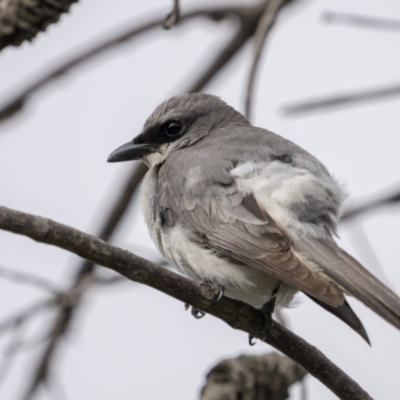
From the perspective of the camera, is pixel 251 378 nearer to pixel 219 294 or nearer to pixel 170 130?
pixel 219 294

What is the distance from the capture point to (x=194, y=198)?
4664mm

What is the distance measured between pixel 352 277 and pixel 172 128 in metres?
2.07

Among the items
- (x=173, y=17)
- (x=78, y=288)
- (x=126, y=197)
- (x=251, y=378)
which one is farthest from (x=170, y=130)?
(x=251, y=378)

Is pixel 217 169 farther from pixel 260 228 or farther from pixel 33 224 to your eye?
pixel 33 224

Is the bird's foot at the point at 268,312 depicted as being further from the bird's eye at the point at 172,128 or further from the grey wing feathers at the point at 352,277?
the bird's eye at the point at 172,128

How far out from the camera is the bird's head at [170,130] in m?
5.43

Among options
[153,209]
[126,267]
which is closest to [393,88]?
[153,209]

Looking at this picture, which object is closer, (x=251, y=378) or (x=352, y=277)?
(x=352, y=277)

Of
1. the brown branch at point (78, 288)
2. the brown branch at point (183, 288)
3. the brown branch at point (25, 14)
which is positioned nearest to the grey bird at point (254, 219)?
the brown branch at point (183, 288)

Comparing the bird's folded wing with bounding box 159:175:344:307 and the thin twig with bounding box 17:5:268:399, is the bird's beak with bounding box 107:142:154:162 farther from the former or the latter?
the thin twig with bounding box 17:5:268:399

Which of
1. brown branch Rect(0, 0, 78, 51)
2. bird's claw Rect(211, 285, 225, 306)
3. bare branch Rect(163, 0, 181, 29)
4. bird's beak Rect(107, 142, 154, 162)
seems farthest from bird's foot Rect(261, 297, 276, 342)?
brown branch Rect(0, 0, 78, 51)

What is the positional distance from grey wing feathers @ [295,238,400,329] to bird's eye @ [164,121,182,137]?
1.61 meters

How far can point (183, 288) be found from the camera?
12.0 feet

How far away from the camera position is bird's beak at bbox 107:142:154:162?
541 cm
